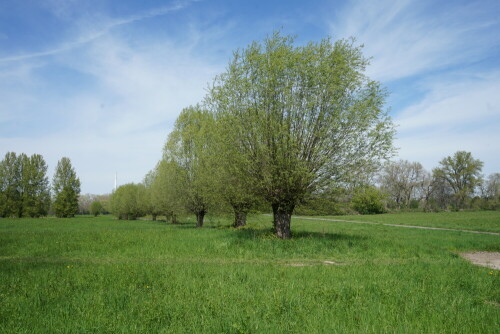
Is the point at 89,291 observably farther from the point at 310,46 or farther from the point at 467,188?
the point at 467,188

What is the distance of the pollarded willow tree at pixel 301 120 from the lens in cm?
1666

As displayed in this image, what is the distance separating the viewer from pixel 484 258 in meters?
15.0

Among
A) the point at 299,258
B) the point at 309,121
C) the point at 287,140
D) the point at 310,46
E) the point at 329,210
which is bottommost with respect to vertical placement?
the point at 299,258

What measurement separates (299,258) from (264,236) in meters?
4.57

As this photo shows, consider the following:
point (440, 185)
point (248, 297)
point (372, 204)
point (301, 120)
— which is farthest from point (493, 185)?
point (248, 297)

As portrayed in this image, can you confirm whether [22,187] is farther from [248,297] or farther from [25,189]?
[248,297]

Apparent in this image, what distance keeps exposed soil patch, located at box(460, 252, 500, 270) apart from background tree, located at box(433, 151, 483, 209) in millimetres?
74612

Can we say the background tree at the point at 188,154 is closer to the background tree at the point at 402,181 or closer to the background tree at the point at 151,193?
the background tree at the point at 151,193

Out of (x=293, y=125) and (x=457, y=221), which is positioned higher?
(x=293, y=125)

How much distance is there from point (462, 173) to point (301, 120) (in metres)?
81.9

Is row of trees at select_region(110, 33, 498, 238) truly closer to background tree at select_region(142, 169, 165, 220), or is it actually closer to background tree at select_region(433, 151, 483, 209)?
background tree at select_region(142, 169, 165, 220)

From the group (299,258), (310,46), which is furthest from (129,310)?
(310,46)

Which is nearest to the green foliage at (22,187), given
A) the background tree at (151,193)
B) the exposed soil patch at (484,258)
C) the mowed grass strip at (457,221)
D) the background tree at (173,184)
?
the background tree at (151,193)

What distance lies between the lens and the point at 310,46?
710 inches
